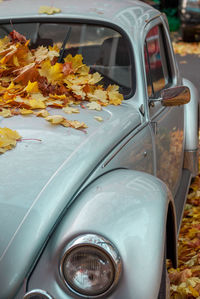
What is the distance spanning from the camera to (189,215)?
4164 mm

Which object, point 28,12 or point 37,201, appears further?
point 28,12

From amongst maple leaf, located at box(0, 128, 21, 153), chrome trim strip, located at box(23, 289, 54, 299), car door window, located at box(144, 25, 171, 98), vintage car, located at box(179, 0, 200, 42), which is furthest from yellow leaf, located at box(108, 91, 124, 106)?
vintage car, located at box(179, 0, 200, 42)

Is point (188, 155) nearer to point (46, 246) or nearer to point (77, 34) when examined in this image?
point (77, 34)

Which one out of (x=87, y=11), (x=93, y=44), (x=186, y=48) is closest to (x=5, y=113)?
(x=93, y=44)

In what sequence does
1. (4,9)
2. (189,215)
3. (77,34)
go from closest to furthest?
(77,34)
(4,9)
(189,215)

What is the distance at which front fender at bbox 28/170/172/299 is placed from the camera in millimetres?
1778

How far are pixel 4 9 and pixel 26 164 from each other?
190 cm

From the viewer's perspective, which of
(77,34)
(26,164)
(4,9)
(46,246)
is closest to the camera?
(46,246)

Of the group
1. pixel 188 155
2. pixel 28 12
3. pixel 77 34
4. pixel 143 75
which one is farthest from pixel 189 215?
pixel 28 12

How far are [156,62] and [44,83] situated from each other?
109 cm

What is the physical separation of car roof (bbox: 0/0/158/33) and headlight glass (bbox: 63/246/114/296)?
1.90 metres

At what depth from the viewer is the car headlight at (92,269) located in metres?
1.75

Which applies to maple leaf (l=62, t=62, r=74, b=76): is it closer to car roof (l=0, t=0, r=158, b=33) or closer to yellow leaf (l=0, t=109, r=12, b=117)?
car roof (l=0, t=0, r=158, b=33)

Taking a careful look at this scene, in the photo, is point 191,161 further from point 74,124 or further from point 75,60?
point 74,124
